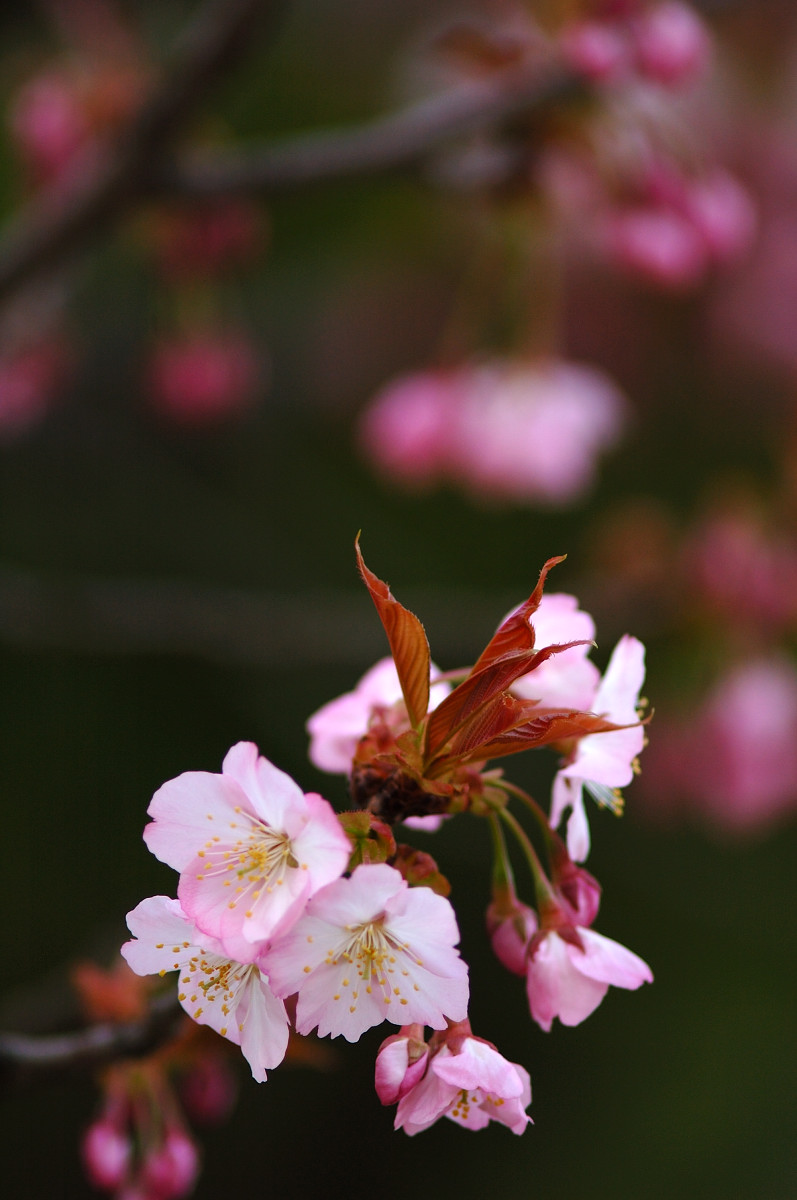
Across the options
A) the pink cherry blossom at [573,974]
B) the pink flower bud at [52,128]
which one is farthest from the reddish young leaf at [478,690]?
the pink flower bud at [52,128]

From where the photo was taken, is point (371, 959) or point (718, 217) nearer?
point (371, 959)

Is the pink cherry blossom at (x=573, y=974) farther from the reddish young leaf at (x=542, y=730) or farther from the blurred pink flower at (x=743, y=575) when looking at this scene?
the blurred pink flower at (x=743, y=575)

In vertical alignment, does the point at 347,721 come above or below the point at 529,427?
above

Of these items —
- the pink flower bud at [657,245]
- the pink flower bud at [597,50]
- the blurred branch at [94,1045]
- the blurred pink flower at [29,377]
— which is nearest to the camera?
the blurred branch at [94,1045]

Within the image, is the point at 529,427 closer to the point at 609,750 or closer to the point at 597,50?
the point at 597,50

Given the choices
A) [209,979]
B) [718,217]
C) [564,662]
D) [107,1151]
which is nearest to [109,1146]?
[107,1151]

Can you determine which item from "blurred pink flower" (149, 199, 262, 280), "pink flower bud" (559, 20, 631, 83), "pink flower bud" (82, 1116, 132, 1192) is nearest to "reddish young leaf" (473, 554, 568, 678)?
"pink flower bud" (82, 1116, 132, 1192)

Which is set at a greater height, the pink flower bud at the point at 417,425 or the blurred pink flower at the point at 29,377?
the blurred pink flower at the point at 29,377

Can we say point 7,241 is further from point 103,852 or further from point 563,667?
point 103,852
